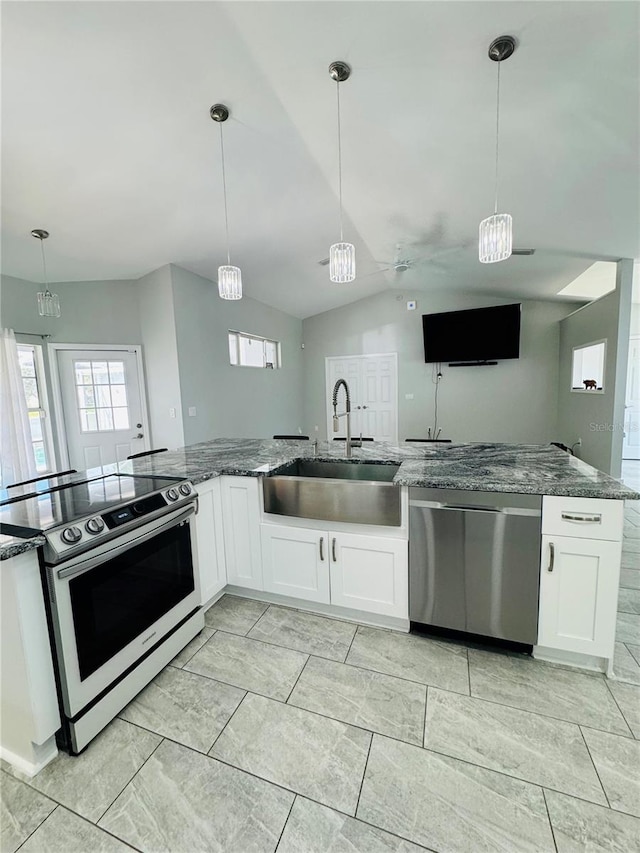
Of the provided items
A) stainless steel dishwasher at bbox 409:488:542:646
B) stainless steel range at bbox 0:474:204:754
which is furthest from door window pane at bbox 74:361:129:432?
stainless steel dishwasher at bbox 409:488:542:646

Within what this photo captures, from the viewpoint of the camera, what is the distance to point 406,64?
1748 mm

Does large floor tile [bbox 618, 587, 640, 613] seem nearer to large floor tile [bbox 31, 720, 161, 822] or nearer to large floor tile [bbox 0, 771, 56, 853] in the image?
large floor tile [bbox 31, 720, 161, 822]

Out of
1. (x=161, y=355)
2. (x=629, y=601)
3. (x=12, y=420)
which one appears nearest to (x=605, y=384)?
(x=629, y=601)

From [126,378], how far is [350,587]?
3577 mm

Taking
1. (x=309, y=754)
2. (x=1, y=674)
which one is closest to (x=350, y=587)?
(x=309, y=754)

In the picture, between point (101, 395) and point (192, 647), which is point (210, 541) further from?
point (101, 395)

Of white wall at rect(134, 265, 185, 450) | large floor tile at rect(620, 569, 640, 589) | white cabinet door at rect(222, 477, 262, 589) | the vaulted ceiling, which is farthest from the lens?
white wall at rect(134, 265, 185, 450)

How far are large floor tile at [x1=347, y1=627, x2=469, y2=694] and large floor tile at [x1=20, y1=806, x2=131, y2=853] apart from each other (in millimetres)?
1058

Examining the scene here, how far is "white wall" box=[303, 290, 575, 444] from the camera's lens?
5.80 m

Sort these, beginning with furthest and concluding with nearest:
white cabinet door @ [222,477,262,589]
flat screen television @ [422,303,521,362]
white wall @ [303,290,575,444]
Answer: white wall @ [303,290,575,444] < flat screen television @ [422,303,521,362] < white cabinet door @ [222,477,262,589]

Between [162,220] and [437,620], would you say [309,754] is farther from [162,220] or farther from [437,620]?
[162,220]

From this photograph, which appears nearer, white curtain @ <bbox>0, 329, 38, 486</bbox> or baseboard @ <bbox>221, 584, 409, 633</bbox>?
baseboard @ <bbox>221, 584, 409, 633</bbox>

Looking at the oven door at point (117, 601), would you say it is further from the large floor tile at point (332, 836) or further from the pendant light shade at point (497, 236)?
the pendant light shade at point (497, 236)

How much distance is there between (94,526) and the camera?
4.48 ft
